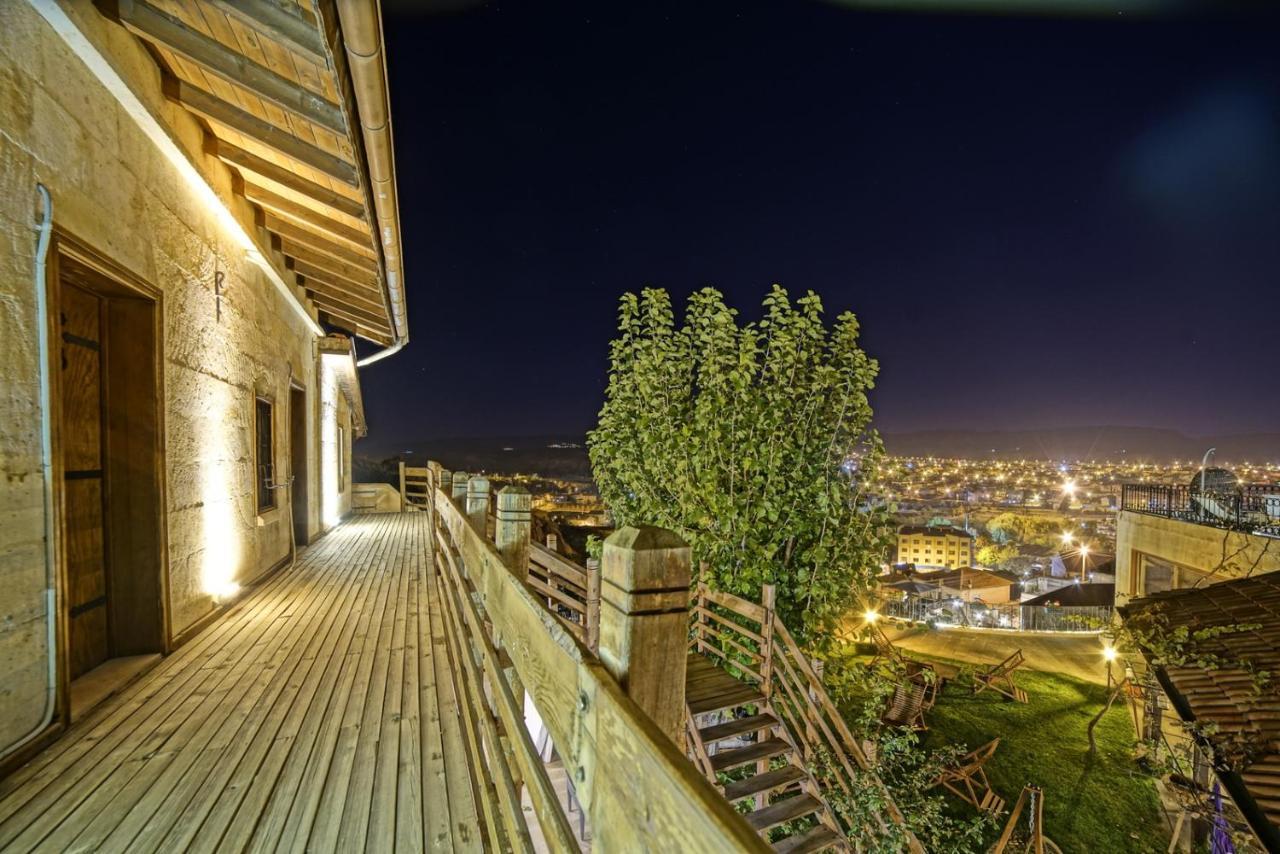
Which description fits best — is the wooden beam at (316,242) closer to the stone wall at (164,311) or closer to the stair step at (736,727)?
the stone wall at (164,311)

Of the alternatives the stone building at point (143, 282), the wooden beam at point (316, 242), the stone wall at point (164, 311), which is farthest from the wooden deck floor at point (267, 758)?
the wooden beam at point (316, 242)

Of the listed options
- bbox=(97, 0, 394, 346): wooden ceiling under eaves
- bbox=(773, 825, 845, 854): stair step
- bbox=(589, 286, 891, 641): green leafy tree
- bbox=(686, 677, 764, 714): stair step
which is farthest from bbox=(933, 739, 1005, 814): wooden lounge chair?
bbox=(97, 0, 394, 346): wooden ceiling under eaves

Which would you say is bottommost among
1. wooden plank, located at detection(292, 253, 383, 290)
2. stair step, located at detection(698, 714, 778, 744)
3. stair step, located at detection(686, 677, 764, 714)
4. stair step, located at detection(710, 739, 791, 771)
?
stair step, located at detection(710, 739, 791, 771)

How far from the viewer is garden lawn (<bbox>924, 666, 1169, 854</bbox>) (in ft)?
26.4

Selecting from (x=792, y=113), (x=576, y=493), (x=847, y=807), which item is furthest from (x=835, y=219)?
(x=847, y=807)

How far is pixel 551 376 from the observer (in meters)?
67.6

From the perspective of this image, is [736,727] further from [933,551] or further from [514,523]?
[933,551]

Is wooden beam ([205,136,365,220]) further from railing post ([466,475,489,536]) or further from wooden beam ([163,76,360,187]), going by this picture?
railing post ([466,475,489,536])

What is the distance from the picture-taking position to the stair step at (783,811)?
4792 mm

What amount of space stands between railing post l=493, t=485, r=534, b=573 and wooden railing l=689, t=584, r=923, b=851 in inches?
78.5

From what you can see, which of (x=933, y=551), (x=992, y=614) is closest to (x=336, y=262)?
(x=992, y=614)

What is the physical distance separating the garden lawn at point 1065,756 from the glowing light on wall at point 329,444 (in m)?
13.2

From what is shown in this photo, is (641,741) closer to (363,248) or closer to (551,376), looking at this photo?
(363,248)

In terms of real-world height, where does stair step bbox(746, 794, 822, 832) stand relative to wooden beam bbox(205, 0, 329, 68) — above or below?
below
